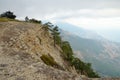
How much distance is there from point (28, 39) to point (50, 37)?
36.9 m

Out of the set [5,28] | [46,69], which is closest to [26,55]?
[46,69]

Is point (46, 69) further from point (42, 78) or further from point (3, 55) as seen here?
point (3, 55)

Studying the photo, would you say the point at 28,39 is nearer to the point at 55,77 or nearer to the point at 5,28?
the point at 5,28

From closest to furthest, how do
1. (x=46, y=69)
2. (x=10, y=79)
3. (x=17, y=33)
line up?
1. (x=10, y=79)
2. (x=46, y=69)
3. (x=17, y=33)

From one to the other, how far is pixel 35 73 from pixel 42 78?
1727mm

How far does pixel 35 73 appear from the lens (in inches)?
1436

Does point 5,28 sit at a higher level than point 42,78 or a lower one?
higher

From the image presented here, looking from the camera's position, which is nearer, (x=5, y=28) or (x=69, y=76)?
(x=69, y=76)

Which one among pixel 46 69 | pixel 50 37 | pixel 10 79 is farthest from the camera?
pixel 50 37

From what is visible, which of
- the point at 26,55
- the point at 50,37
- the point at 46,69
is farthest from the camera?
the point at 50,37

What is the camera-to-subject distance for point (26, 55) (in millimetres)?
44688

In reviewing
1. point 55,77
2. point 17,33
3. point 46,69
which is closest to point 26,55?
point 46,69

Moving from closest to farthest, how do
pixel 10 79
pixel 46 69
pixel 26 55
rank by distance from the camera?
pixel 10 79 < pixel 46 69 < pixel 26 55

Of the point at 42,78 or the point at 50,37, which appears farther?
the point at 50,37
